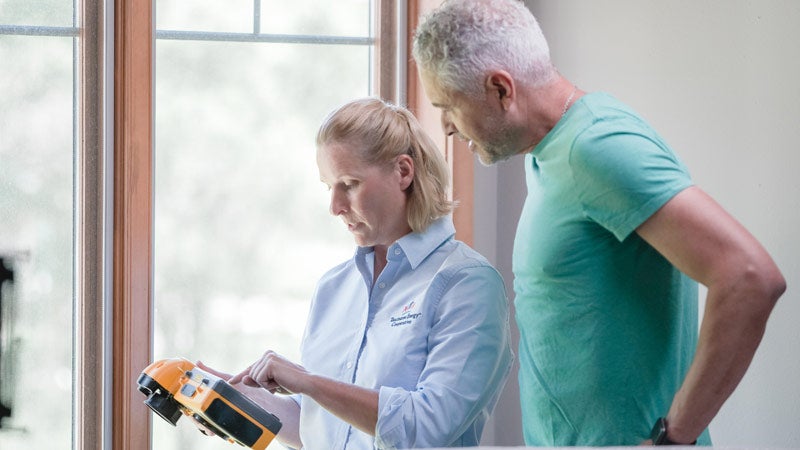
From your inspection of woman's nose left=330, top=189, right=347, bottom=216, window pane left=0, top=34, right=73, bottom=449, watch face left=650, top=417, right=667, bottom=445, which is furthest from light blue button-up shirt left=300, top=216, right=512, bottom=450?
window pane left=0, top=34, right=73, bottom=449

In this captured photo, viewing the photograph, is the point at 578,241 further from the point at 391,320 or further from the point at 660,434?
the point at 391,320

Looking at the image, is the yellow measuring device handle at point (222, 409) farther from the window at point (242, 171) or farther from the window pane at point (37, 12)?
the window pane at point (37, 12)

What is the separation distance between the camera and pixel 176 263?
8.58ft

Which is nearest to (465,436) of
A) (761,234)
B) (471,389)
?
(471,389)

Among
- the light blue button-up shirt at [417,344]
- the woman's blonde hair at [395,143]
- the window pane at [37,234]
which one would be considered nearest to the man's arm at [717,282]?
the light blue button-up shirt at [417,344]

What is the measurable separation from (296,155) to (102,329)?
2.26ft

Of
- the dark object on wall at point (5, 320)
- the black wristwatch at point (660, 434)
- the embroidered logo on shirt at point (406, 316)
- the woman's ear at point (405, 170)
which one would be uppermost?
the woman's ear at point (405, 170)

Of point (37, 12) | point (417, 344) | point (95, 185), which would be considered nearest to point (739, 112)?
point (417, 344)

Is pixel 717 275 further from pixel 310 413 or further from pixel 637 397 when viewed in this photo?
pixel 310 413

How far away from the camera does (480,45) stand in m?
1.40

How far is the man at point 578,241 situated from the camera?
129 cm

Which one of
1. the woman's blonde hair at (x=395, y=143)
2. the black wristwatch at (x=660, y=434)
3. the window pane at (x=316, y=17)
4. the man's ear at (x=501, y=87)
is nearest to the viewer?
the black wristwatch at (x=660, y=434)

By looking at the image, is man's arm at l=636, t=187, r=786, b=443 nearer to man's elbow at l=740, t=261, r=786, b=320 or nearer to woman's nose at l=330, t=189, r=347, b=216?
man's elbow at l=740, t=261, r=786, b=320

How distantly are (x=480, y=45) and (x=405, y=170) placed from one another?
432 millimetres
